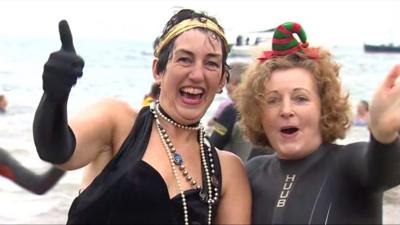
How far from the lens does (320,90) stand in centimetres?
267

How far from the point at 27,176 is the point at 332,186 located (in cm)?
266

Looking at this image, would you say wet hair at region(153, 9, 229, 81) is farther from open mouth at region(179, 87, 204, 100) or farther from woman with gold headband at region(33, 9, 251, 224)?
open mouth at region(179, 87, 204, 100)

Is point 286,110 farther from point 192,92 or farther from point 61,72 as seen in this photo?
point 61,72

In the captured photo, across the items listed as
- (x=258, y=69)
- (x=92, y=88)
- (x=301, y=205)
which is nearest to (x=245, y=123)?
(x=258, y=69)

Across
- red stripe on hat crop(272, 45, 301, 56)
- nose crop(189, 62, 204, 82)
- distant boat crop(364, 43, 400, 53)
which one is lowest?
distant boat crop(364, 43, 400, 53)

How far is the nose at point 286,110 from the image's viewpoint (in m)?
2.59

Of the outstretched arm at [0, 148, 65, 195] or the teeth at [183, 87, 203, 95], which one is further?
the outstretched arm at [0, 148, 65, 195]

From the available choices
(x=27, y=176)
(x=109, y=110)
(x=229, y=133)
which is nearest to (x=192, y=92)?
(x=109, y=110)

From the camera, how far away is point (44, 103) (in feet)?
7.04

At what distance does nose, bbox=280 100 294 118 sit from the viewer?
2590 mm

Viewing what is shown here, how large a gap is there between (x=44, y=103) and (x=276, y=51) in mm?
1067

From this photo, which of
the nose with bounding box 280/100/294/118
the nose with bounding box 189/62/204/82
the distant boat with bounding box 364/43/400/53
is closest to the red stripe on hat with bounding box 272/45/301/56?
the nose with bounding box 280/100/294/118

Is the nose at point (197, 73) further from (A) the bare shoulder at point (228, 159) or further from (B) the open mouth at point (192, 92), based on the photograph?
(A) the bare shoulder at point (228, 159)

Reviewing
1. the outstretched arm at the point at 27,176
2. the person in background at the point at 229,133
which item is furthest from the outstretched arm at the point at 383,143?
the person in background at the point at 229,133
